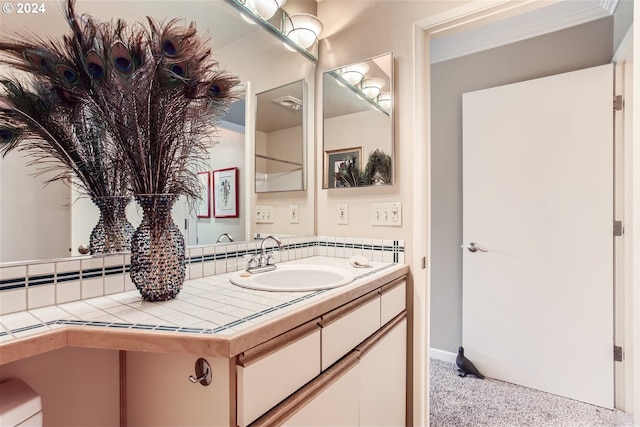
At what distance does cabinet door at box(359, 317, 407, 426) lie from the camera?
44.1 inches

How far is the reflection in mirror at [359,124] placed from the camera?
1571 millimetres

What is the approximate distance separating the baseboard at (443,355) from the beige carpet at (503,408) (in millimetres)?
243

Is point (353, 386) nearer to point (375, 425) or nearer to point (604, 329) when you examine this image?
point (375, 425)

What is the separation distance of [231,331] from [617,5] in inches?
103

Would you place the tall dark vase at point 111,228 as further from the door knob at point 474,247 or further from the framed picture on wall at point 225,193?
the door knob at point 474,247

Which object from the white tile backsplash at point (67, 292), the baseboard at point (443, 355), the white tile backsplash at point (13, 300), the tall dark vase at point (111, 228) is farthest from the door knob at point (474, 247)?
the white tile backsplash at point (13, 300)

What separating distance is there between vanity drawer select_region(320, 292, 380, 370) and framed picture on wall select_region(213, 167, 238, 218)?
0.69 m

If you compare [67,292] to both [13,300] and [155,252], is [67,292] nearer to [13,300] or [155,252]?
[13,300]

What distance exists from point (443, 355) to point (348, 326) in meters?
1.80

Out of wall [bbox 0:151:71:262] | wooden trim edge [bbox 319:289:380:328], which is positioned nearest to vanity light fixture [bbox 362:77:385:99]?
wooden trim edge [bbox 319:289:380:328]

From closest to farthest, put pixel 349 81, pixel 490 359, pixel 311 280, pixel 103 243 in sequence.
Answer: pixel 103 243 → pixel 311 280 → pixel 349 81 → pixel 490 359

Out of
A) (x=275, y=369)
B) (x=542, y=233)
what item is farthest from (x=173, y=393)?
(x=542, y=233)

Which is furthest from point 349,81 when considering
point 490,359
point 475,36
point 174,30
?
point 490,359

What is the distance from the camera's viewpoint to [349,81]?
5.58 ft
